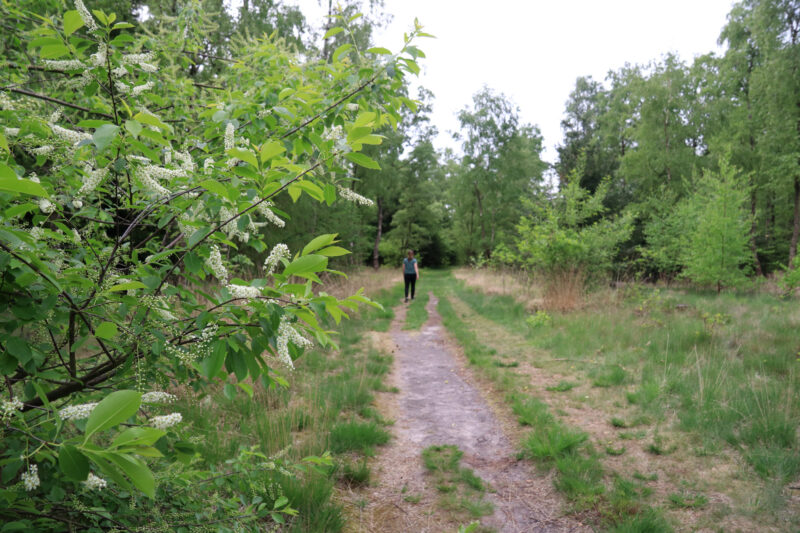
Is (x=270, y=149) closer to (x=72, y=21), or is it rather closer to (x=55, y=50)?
(x=72, y=21)

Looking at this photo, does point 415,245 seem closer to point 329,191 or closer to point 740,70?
point 740,70

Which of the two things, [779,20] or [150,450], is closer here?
[150,450]

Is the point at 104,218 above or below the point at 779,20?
below

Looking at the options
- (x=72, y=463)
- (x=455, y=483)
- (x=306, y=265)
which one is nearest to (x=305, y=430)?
(x=455, y=483)

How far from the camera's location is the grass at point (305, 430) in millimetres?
2424

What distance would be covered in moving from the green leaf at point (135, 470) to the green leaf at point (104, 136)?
71 cm

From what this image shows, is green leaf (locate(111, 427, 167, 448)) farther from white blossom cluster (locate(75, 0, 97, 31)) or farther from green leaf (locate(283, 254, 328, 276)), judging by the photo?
white blossom cluster (locate(75, 0, 97, 31))

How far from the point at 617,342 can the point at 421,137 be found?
874 inches

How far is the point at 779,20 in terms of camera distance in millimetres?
15836

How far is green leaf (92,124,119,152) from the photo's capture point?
939 mm

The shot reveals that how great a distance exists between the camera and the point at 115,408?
693 millimetres

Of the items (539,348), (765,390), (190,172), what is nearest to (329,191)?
(190,172)

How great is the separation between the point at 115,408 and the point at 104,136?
0.69 m

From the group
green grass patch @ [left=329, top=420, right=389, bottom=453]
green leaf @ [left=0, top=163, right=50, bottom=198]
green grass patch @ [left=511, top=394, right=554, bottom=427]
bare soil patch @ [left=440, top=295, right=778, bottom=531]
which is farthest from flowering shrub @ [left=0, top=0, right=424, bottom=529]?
green grass patch @ [left=511, top=394, right=554, bottom=427]
